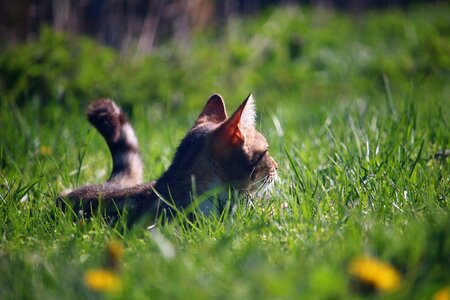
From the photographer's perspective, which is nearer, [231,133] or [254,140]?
[231,133]

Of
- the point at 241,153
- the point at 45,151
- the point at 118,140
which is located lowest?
the point at 45,151

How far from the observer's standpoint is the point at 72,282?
6.55ft

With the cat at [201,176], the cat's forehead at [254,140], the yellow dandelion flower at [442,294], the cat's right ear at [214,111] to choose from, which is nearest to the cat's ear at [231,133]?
the cat at [201,176]

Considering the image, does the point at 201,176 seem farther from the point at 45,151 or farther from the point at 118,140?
the point at 45,151

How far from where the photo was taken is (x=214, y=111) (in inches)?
157

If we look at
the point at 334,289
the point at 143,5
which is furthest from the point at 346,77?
the point at 334,289

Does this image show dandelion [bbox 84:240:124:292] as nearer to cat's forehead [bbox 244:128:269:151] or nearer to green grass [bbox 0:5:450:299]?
green grass [bbox 0:5:450:299]

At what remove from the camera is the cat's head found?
3.29 meters

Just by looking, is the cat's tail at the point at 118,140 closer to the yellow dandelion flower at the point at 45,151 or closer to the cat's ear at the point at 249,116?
the yellow dandelion flower at the point at 45,151

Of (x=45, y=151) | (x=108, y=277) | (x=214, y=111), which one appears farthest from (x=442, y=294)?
(x=45, y=151)

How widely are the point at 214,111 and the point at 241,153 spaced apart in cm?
70

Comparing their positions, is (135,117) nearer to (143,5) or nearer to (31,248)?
(143,5)

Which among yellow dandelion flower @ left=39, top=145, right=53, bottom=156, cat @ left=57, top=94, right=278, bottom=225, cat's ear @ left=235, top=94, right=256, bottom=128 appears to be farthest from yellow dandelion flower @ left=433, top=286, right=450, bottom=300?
yellow dandelion flower @ left=39, top=145, right=53, bottom=156

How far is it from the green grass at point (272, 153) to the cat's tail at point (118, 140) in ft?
0.55
